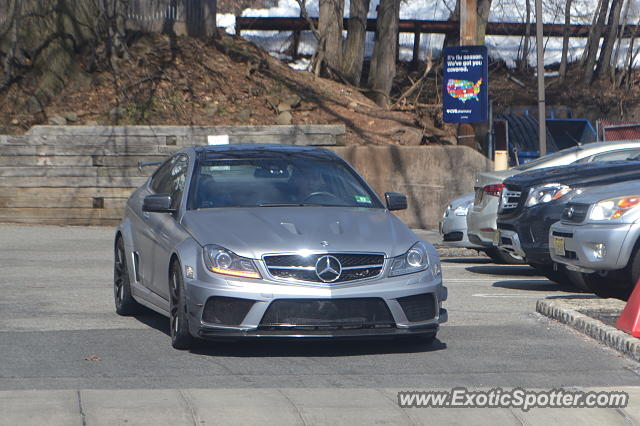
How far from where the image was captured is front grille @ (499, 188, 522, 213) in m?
12.1

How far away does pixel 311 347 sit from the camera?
27.2 feet

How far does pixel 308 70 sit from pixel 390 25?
7.76ft

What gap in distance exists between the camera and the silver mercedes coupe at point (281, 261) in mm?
7527

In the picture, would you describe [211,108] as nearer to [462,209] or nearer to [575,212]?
[462,209]

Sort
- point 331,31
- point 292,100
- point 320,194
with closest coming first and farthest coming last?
point 320,194 < point 292,100 < point 331,31

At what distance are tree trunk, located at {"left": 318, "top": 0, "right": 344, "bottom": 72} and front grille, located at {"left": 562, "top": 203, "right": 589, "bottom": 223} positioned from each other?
17.9 metres

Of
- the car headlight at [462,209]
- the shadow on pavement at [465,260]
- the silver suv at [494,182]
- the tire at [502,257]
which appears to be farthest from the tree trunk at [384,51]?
the silver suv at [494,182]

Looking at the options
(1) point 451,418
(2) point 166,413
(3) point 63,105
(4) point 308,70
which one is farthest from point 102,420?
(4) point 308,70

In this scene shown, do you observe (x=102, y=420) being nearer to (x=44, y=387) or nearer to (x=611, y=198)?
(x=44, y=387)

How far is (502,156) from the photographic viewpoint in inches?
750

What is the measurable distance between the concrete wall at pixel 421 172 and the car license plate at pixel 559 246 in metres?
9.90

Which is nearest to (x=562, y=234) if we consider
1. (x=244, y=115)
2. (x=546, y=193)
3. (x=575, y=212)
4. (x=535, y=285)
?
(x=575, y=212)

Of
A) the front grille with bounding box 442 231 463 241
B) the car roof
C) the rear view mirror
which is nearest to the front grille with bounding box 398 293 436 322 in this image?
the car roof

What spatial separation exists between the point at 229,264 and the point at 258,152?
6.31ft
